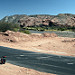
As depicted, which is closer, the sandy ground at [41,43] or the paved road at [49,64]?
the paved road at [49,64]

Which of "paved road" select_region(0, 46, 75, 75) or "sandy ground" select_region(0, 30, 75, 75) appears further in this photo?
"sandy ground" select_region(0, 30, 75, 75)

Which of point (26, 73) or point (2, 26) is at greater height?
point (2, 26)

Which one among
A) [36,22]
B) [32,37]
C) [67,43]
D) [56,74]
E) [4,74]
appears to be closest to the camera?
[4,74]

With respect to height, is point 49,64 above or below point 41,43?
below

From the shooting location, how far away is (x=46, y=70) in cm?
1160

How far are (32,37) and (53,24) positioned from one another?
76902mm

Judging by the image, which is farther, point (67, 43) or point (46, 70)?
point (67, 43)

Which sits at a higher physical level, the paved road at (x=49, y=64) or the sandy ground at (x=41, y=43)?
the sandy ground at (x=41, y=43)

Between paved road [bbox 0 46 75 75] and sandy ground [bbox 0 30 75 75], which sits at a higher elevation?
sandy ground [bbox 0 30 75 75]

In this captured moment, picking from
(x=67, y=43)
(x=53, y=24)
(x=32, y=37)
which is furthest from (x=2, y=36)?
(x=53, y=24)

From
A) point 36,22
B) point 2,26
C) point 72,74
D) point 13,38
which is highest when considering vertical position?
point 36,22

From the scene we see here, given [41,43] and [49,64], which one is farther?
[41,43]

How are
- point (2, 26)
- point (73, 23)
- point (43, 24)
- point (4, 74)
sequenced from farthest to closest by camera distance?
point (43, 24) → point (73, 23) → point (2, 26) → point (4, 74)

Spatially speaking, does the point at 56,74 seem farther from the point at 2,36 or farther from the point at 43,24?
the point at 43,24
